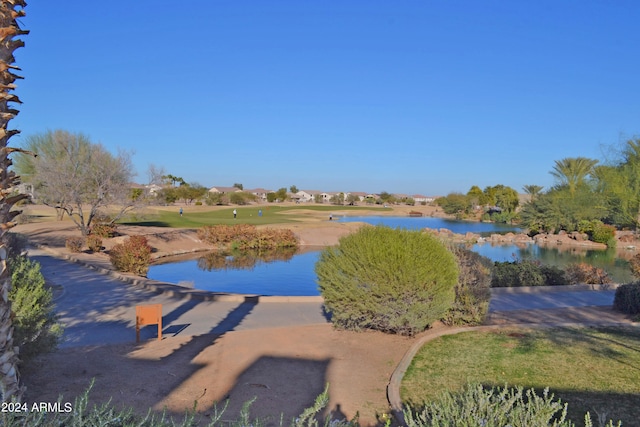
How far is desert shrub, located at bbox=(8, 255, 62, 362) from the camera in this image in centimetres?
586

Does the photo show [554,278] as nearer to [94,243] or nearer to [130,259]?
[130,259]

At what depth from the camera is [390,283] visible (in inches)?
340

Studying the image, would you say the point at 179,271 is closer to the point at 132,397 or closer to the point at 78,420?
the point at 132,397

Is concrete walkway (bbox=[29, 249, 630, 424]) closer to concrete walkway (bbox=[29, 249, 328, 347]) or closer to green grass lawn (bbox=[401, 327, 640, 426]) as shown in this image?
concrete walkway (bbox=[29, 249, 328, 347])

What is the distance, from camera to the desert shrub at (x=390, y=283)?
28.4ft

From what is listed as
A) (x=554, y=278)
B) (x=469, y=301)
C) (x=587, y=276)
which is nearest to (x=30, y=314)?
(x=469, y=301)

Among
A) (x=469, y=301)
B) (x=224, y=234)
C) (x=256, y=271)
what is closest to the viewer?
(x=469, y=301)

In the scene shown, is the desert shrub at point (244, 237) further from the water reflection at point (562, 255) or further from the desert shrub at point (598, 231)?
the desert shrub at point (598, 231)

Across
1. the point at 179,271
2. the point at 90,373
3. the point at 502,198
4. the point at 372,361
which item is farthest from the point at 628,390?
the point at 502,198

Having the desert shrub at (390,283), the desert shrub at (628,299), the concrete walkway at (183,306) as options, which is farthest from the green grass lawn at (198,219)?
the desert shrub at (628,299)

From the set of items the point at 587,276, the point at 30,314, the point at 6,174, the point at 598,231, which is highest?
the point at 6,174

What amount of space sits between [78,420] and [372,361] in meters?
5.58

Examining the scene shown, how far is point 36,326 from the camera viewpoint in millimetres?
6098

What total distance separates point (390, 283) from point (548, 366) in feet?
9.42
